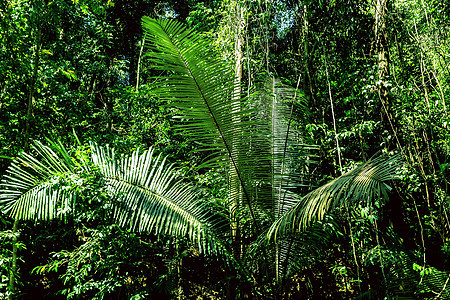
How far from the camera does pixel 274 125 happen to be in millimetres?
3488

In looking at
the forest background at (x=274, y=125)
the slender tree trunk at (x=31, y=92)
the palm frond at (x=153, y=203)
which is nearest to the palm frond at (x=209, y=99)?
the forest background at (x=274, y=125)

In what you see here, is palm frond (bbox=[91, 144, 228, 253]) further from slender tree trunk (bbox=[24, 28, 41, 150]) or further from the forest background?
slender tree trunk (bbox=[24, 28, 41, 150])

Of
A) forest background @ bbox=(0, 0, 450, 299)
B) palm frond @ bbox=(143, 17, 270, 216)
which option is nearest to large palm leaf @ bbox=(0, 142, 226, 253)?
forest background @ bbox=(0, 0, 450, 299)

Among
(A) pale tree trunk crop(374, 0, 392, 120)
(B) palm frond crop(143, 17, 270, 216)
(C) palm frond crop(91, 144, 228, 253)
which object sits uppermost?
(A) pale tree trunk crop(374, 0, 392, 120)

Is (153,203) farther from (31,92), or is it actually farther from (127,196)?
(31,92)

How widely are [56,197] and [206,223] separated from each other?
1.45 metres

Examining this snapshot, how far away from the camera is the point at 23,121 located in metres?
4.64

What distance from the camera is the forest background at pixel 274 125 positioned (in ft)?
12.1

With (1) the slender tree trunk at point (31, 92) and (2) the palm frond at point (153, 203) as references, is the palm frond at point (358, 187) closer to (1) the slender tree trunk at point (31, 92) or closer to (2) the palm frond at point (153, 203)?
(2) the palm frond at point (153, 203)

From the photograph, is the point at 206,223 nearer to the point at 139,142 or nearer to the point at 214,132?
the point at 214,132

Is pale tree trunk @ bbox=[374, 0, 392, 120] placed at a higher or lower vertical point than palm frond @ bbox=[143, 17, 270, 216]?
higher

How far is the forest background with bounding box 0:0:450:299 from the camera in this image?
3703mm

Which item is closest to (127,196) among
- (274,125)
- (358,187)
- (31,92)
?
(274,125)

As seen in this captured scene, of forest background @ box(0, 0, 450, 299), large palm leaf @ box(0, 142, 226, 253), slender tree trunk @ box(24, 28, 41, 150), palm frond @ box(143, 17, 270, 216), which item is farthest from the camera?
slender tree trunk @ box(24, 28, 41, 150)
